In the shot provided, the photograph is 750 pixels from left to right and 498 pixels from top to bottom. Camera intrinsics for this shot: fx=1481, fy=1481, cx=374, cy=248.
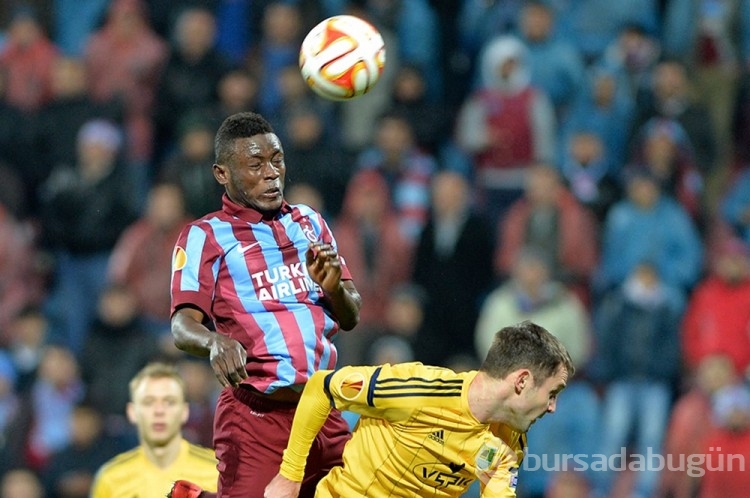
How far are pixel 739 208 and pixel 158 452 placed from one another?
6233 mm

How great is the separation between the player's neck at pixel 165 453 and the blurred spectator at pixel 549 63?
6.02 meters

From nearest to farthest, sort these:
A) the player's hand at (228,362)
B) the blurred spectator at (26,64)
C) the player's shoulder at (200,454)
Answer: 1. the player's hand at (228,362)
2. the player's shoulder at (200,454)
3. the blurred spectator at (26,64)

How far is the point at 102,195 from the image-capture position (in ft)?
41.4

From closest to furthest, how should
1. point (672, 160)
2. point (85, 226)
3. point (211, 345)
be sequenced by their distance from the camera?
point (211, 345) → point (672, 160) → point (85, 226)

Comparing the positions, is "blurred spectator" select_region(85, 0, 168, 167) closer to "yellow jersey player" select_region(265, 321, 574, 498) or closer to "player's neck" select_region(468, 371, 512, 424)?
"yellow jersey player" select_region(265, 321, 574, 498)

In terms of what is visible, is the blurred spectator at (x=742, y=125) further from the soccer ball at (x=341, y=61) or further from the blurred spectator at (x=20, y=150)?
the soccer ball at (x=341, y=61)

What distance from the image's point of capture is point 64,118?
43.2 feet

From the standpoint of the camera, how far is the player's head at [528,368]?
5.71 metres

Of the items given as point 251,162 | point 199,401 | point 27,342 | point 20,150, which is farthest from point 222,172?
point 20,150

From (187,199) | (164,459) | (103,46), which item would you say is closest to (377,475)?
(164,459)

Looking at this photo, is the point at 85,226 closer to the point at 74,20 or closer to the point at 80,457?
the point at 80,457

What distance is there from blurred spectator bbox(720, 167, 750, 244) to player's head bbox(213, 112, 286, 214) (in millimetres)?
6928

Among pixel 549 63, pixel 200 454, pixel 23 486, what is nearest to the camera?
pixel 200 454

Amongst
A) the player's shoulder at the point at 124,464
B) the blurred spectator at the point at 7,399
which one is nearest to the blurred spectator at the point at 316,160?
the blurred spectator at the point at 7,399
